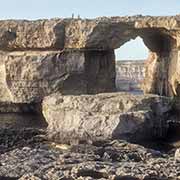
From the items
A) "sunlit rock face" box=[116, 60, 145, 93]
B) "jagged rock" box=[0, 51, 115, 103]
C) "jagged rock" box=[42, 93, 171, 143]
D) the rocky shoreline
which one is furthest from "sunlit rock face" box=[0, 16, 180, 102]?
"sunlit rock face" box=[116, 60, 145, 93]

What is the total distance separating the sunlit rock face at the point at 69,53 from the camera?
3033 centimetres

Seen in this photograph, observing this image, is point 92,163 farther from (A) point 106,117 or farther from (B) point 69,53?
(B) point 69,53

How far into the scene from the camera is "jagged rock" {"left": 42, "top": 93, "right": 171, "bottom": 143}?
78.6ft

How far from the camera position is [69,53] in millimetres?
30859

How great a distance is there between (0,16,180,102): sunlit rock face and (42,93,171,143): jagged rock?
4040mm

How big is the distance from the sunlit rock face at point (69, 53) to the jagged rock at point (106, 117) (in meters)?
4.04

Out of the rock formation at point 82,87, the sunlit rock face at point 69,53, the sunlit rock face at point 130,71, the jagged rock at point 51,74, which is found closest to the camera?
the rock formation at point 82,87

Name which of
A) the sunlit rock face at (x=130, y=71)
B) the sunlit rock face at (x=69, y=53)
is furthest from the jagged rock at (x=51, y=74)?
the sunlit rock face at (x=130, y=71)

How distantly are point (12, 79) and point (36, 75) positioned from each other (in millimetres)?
1665

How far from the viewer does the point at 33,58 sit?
3114cm

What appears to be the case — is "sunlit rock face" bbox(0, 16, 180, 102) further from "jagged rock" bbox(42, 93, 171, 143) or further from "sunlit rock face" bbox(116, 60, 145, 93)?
"sunlit rock face" bbox(116, 60, 145, 93)

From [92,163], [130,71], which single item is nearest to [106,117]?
[92,163]

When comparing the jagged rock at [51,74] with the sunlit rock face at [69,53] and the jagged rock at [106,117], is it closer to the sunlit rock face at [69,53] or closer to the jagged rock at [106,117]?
the sunlit rock face at [69,53]

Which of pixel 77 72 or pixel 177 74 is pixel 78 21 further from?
pixel 177 74
